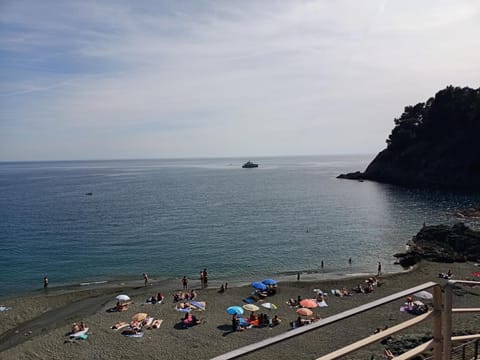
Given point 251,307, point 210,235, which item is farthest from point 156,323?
point 210,235

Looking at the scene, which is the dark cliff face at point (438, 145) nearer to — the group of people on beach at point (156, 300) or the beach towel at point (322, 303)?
the beach towel at point (322, 303)

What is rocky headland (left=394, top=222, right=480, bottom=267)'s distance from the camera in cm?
4131

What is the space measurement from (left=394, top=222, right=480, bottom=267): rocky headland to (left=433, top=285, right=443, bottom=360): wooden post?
138 feet

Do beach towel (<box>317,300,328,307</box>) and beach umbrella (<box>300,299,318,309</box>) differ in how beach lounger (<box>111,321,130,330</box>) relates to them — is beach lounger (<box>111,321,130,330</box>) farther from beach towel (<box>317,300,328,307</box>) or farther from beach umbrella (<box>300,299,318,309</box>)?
beach towel (<box>317,300,328,307</box>)

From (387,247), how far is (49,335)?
38.7 meters

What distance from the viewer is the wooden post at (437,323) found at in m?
2.92

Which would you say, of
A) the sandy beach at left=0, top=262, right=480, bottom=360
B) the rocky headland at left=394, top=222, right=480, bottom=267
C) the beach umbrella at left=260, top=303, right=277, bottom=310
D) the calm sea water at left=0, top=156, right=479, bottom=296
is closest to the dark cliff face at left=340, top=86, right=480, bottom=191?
the calm sea water at left=0, top=156, right=479, bottom=296

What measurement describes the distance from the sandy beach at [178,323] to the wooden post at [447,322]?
14.9 meters

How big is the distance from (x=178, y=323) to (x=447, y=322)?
25729 millimetres

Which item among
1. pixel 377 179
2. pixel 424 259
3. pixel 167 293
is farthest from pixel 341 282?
pixel 377 179

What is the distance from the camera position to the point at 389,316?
26297 mm

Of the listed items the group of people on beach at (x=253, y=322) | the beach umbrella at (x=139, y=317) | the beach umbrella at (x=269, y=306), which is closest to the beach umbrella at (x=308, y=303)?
the beach umbrella at (x=269, y=306)

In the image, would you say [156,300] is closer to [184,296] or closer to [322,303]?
[184,296]

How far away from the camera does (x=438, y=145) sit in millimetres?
106000
